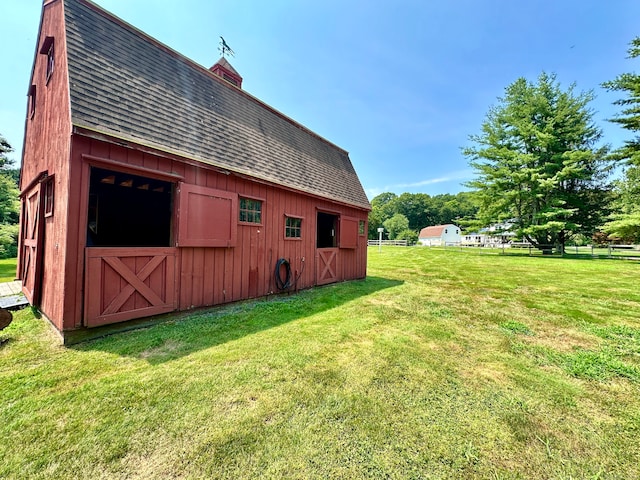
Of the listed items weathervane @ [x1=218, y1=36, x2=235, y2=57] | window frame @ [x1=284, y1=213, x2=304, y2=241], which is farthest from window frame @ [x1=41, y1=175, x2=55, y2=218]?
weathervane @ [x1=218, y1=36, x2=235, y2=57]

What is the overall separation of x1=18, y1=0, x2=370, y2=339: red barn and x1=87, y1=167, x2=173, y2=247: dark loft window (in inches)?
1.1

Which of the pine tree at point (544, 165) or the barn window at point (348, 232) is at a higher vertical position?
the pine tree at point (544, 165)

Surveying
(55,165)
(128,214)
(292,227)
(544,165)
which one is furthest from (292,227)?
(544,165)

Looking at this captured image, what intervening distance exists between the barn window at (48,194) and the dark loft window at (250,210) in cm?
282

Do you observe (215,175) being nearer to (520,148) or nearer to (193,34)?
(193,34)

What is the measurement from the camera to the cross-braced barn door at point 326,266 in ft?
24.0

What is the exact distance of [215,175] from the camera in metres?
4.67

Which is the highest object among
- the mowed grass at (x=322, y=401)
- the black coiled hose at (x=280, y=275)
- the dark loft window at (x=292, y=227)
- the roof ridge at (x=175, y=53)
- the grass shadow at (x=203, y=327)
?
the roof ridge at (x=175, y=53)

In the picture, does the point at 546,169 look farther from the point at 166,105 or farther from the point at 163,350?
the point at 163,350

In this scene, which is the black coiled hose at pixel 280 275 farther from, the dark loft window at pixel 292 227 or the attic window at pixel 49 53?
the attic window at pixel 49 53

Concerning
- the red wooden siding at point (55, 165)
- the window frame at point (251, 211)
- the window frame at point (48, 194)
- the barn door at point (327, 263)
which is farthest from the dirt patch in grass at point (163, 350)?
the barn door at point (327, 263)

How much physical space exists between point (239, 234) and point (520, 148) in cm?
2650

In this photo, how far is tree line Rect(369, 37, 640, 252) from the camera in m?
19.5

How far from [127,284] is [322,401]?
10.7 feet
